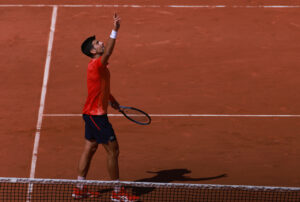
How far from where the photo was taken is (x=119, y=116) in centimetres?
1113

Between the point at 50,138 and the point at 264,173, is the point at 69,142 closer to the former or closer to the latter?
the point at 50,138

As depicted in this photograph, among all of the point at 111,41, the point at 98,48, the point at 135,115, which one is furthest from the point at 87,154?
the point at 111,41

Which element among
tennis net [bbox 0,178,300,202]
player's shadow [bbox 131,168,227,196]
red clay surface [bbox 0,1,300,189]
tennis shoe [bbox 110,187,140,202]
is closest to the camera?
tennis shoe [bbox 110,187,140,202]

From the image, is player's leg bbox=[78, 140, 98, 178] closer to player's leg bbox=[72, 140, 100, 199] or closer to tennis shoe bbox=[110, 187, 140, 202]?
player's leg bbox=[72, 140, 100, 199]

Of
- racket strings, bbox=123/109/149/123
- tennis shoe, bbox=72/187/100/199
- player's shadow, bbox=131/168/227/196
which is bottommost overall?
tennis shoe, bbox=72/187/100/199

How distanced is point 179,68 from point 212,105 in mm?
1556

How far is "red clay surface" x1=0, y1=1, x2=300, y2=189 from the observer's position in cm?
977

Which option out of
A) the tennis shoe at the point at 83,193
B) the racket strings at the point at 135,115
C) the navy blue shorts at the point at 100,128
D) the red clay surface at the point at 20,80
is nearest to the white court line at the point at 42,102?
the red clay surface at the point at 20,80

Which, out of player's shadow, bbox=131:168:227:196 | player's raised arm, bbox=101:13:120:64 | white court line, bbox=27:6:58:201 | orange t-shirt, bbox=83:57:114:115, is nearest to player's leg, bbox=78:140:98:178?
orange t-shirt, bbox=83:57:114:115

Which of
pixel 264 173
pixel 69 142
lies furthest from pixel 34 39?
pixel 264 173

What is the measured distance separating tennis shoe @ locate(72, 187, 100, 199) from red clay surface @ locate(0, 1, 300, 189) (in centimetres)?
70

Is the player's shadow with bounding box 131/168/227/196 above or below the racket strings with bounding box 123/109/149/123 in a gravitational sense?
below

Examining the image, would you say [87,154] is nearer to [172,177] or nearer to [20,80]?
[172,177]

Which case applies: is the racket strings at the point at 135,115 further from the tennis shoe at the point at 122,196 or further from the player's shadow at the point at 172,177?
the tennis shoe at the point at 122,196
